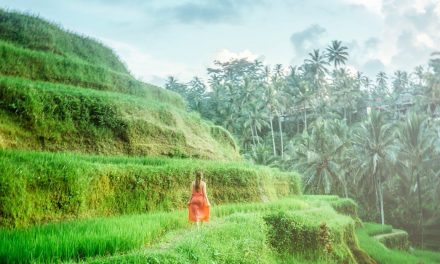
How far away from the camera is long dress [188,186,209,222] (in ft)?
32.7

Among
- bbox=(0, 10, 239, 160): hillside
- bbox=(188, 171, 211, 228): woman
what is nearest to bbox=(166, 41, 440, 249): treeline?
bbox=(0, 10, 239, 160): hillside

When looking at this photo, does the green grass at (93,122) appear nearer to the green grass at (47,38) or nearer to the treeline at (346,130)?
the green grass at (47,38)

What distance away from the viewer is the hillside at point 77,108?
39.1 ft

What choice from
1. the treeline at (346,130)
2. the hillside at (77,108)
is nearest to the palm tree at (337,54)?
the treeline at (346,130)

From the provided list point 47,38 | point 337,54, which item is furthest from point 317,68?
point 47,38

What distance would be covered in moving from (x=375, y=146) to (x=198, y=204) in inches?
1261

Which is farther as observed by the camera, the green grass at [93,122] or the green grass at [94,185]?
the green grass at [93,122]

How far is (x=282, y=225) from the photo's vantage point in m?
12.5

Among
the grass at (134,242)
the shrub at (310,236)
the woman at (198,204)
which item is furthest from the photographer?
the shrub at (310,236)

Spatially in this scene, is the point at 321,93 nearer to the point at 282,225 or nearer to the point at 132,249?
the point at 282,225

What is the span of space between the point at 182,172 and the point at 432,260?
2318 centimetres

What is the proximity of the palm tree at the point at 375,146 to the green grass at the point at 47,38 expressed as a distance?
82.2 feet

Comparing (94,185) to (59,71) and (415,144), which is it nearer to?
(59,71)

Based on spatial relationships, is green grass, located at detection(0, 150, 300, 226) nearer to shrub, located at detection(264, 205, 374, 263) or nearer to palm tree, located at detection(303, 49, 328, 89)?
shrub, located at detection(264, 205, 374, 263)
